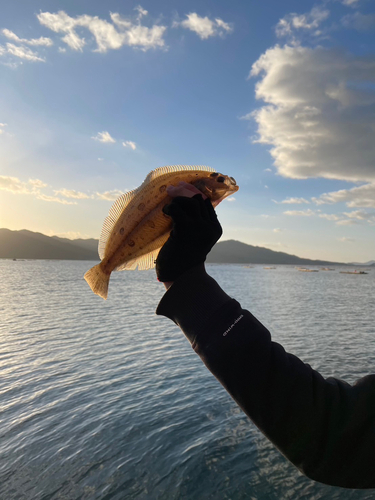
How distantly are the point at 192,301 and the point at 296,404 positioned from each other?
0.74m

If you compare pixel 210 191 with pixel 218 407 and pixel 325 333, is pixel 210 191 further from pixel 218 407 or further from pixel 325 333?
pixel 325 333

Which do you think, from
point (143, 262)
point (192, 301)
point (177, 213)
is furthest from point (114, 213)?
point (192, 301)

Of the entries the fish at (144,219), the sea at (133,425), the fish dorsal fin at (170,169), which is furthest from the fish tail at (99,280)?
the sea at (133,425)

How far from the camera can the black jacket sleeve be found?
158 centimetres

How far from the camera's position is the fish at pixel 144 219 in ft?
11.5

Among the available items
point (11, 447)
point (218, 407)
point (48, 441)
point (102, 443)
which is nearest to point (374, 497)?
point (218, 407)

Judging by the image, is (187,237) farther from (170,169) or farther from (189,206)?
(170,169)

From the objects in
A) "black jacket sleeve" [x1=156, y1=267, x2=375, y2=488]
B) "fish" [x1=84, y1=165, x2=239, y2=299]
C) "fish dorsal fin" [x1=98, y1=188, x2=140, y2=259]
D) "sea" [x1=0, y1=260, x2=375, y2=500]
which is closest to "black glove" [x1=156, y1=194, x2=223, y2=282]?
"black jacket sleeve" [x1=156, y1=267, x2=375, y2=488]


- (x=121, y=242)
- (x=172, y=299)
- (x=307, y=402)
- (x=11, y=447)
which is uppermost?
(x=121, y=242)

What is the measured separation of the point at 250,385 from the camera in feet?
5.18

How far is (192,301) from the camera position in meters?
1.94

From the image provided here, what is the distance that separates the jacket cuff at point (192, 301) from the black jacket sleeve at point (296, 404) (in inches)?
3.8

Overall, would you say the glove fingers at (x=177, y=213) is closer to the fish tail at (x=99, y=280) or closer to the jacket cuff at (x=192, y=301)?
the jacket cuff at (x=192, y=301)

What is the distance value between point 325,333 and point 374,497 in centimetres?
2035
